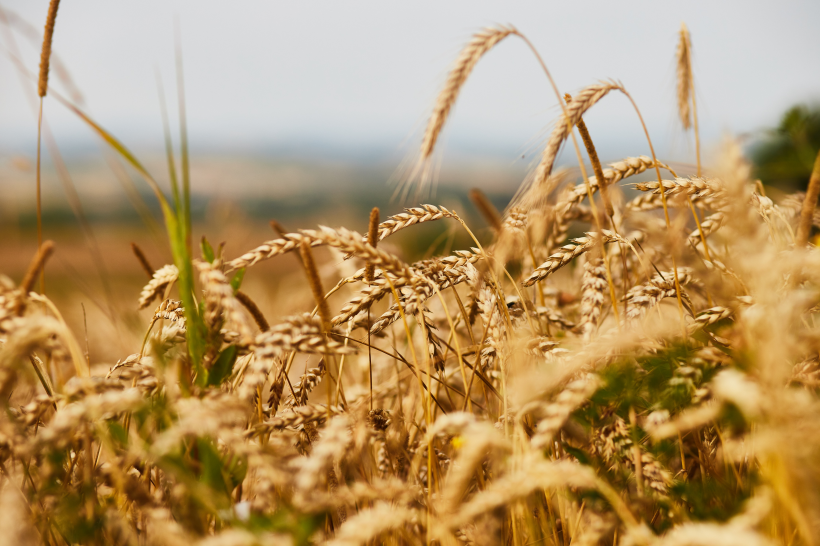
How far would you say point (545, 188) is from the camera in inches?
54.2

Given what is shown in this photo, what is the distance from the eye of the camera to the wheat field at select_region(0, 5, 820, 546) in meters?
0.78

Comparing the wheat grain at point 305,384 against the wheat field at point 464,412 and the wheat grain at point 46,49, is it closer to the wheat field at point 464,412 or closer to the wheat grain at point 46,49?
the wheat field at point 464,412

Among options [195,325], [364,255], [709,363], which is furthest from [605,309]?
[195,325]

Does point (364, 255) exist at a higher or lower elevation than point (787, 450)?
higher

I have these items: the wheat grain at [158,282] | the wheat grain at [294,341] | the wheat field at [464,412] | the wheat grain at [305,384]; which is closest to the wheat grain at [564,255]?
the wheat field at [464,412]

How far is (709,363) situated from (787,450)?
14.9 inches

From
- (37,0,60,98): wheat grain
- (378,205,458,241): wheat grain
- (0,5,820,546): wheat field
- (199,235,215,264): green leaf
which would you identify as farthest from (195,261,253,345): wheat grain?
(37,0,60,98): wheat grain

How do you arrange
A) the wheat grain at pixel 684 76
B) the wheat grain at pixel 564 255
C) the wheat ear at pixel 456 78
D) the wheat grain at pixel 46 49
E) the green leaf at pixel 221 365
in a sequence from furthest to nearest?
Answer: the wheat grain at pixel 684 76 < the wheat ear at pixel 456 78 < the wheat grain at pixel 46 49 < the wheat grain at pixel 564 255 < the green leaf at pixel 221 365

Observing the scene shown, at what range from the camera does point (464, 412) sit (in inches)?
45.9

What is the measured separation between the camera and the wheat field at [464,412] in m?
0.78

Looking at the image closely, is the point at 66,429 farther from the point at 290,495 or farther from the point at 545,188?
the point at 545,188

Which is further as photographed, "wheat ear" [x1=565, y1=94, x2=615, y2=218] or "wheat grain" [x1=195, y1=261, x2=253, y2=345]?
"wheat ear" [x1=565, y1=94, x2=615, y2=218]

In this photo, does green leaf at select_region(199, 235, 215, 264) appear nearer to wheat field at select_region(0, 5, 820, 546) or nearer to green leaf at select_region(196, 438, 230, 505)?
wheat field at select_region(0, 5, 820, 546)

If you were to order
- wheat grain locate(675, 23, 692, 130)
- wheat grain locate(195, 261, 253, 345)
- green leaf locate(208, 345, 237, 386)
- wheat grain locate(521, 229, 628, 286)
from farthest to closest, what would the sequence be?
wheat grain locate(675, 23, 692, 130) → wheat grain locate(521, 229, 628, 286) → green leaf locate(208, 345, 237, 386) → wheat grain locate(195, 261, 253, 345)
